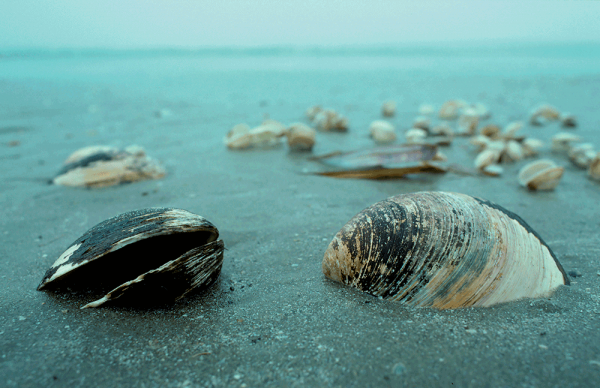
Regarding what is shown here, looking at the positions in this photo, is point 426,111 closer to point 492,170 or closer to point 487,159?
point 487,159

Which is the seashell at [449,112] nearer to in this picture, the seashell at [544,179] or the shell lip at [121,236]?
the seashell at [544,179]

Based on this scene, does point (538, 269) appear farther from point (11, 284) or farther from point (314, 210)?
point (11, 284)

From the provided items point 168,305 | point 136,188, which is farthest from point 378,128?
point 168,305

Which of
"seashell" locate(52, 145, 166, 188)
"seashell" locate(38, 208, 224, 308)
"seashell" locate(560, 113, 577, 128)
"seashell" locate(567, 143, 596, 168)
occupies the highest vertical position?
"seashell" locate(560, 113, 577, 128)

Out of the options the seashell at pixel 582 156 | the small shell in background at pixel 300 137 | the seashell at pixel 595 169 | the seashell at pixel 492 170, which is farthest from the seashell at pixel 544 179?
the small shell in background at pixel 300 137

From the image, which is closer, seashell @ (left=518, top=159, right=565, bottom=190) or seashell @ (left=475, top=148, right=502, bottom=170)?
seashell @ (left=518, top=159, right=565, bottom=190)

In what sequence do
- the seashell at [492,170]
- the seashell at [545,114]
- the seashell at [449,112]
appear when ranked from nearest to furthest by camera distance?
the seashell at [492,170]
the seashell at [545,114]
the seashell at [449,112]

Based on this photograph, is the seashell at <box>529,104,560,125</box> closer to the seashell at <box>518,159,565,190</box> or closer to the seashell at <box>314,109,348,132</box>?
the seashell at <box>314,109,348,132</box>

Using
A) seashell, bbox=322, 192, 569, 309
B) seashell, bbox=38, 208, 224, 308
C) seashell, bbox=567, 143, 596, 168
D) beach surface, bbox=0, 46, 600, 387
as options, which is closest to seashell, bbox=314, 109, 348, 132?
beach surface, bbox=0, 46, 600, 387
